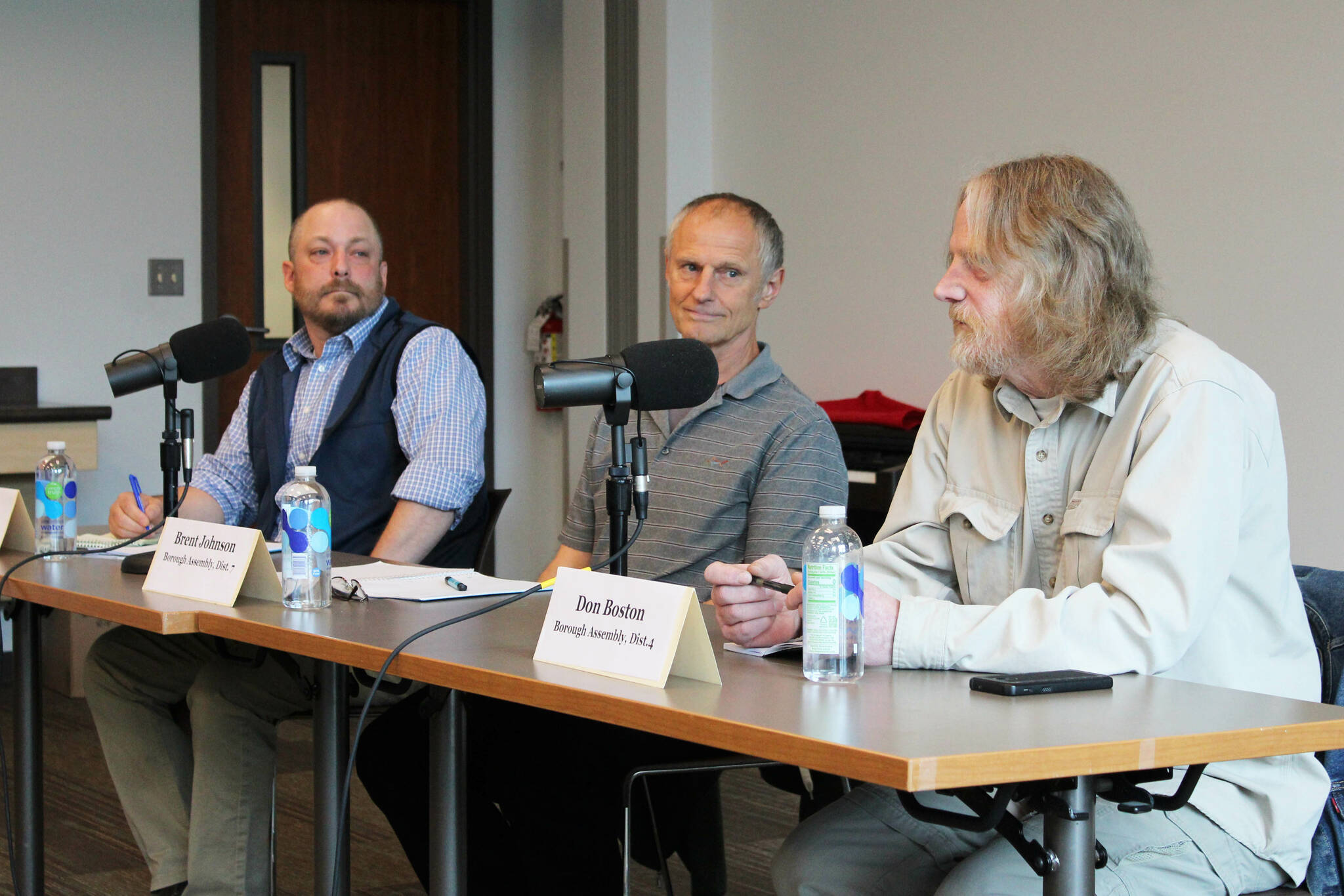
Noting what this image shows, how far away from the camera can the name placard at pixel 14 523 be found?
2463 millimetres

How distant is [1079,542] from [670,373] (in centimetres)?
52

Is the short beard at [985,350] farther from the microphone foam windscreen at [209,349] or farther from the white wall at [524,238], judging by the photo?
the white wall at [524,238]

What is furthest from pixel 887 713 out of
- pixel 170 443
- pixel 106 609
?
pixel 170 443

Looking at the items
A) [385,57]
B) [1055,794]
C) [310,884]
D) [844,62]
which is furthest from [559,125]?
[1055,794]

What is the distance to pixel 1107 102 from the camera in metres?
3.34

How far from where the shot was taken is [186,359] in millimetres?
2316

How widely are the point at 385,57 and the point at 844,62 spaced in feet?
6.85

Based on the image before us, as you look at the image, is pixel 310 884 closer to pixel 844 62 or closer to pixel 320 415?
pixel 320 415

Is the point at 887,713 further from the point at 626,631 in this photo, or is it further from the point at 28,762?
the point at 28,762

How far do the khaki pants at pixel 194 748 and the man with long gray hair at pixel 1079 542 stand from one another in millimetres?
1060

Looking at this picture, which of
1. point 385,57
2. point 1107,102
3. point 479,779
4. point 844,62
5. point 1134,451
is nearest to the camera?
point 1134,451

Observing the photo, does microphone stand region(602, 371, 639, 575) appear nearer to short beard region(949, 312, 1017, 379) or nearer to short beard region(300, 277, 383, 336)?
short beard region(949, 312, 1017, 379)

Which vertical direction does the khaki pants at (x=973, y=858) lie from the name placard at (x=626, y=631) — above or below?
below

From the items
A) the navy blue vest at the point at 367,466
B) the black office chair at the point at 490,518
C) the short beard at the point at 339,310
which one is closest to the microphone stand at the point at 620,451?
the black office chair at the point at 490,518
